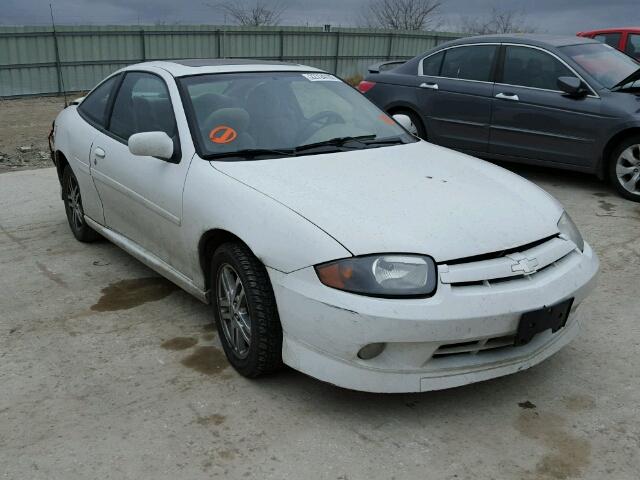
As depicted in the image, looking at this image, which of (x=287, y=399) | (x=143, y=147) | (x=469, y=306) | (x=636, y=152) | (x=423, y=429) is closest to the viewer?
(x=469, y=306)

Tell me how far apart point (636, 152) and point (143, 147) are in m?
4.91

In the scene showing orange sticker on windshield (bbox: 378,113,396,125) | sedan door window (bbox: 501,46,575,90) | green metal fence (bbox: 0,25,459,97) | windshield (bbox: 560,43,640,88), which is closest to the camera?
orange sticker on windshield (bbox: 378,113,396,125)

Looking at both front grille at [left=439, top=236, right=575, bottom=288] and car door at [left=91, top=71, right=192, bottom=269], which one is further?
car door at [left=91, top=71, right=192, bottom=269]

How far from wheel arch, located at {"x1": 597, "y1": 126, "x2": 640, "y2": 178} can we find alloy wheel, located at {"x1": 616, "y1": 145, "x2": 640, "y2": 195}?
133 millimetres

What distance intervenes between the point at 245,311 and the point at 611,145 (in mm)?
4893

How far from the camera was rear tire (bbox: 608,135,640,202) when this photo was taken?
6496mm

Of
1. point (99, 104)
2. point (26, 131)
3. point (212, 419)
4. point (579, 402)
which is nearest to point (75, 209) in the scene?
point (99, 104)

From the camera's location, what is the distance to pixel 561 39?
7414 millimetres

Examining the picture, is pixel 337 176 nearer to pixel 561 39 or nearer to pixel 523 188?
pixel 523 188

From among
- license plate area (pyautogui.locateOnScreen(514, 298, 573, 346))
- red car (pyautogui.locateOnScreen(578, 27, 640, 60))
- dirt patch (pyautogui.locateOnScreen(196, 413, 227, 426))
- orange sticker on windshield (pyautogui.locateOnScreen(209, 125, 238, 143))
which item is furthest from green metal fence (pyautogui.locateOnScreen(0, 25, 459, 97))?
license plate area (pyautogui.locateOnScreen(514, 298, 573, 346))

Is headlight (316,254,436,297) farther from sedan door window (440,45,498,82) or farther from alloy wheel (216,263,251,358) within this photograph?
sedan door window (440,45,498,82)

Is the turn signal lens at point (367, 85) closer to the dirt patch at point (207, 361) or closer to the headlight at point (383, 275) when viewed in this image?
the dirt patch at point (207, 361)

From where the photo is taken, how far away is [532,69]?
7.18 metres

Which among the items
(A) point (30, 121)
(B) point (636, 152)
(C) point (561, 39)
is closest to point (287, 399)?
(B) point (636, 152)
